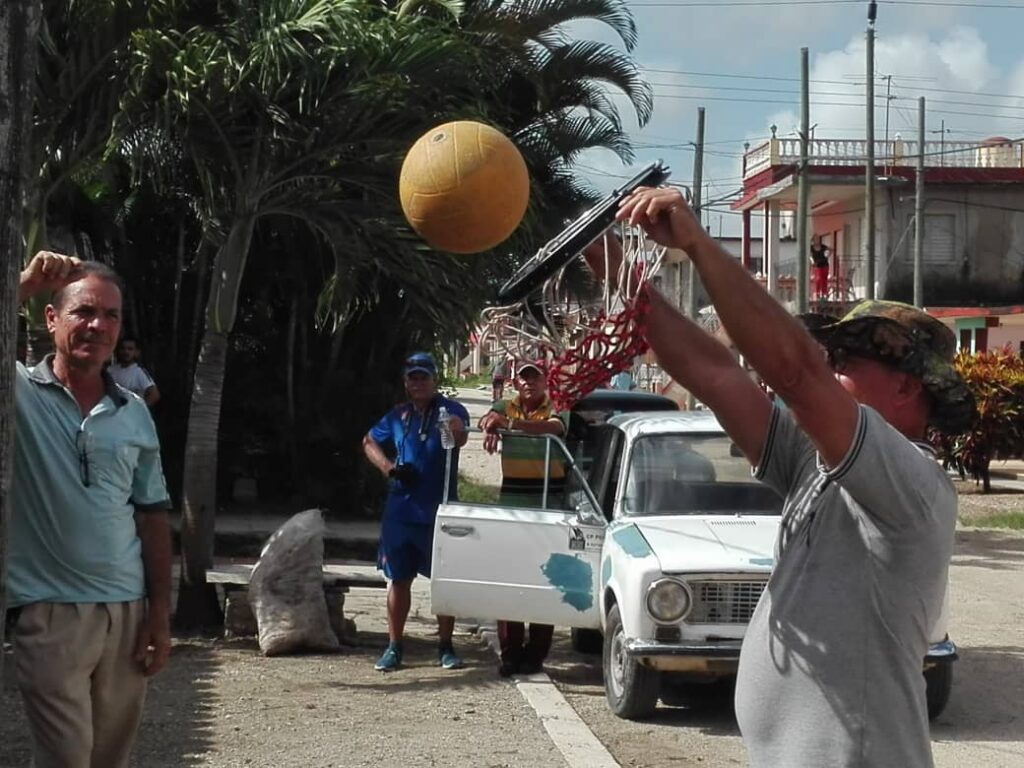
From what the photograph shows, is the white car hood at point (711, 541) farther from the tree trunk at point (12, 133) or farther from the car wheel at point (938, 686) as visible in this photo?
the tree trunk at point (12, 133)

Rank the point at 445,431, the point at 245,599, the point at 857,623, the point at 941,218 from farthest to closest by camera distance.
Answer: the point at 941,218 < the point at 245,599 < the point at 445,431 < the point at 857,623

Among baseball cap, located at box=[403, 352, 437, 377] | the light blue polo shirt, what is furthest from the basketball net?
baseball cap, located at box=[403, 352, 437, 377]

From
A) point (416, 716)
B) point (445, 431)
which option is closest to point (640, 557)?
point (416, 716)

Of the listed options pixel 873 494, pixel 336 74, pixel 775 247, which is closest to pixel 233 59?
pixel 336 74

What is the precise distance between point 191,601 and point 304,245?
6537 mm

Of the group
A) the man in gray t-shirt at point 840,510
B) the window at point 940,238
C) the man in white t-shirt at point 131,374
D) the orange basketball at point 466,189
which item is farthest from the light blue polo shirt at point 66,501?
the window at point 940,238

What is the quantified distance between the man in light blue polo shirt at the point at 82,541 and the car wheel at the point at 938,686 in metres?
4.89

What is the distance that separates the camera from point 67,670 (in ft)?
15.2

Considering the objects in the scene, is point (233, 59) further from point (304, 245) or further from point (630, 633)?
point (304, 245)

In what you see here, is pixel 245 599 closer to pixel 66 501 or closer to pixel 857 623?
pixel 66 501

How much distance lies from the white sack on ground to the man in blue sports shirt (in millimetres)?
542

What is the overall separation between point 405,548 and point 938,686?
10.7 feet

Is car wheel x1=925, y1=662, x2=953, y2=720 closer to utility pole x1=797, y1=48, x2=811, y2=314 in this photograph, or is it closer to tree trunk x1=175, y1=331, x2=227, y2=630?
tree trunk x1=175, y1=331, x2=227, y2=630

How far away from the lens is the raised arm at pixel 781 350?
9.11 feet
